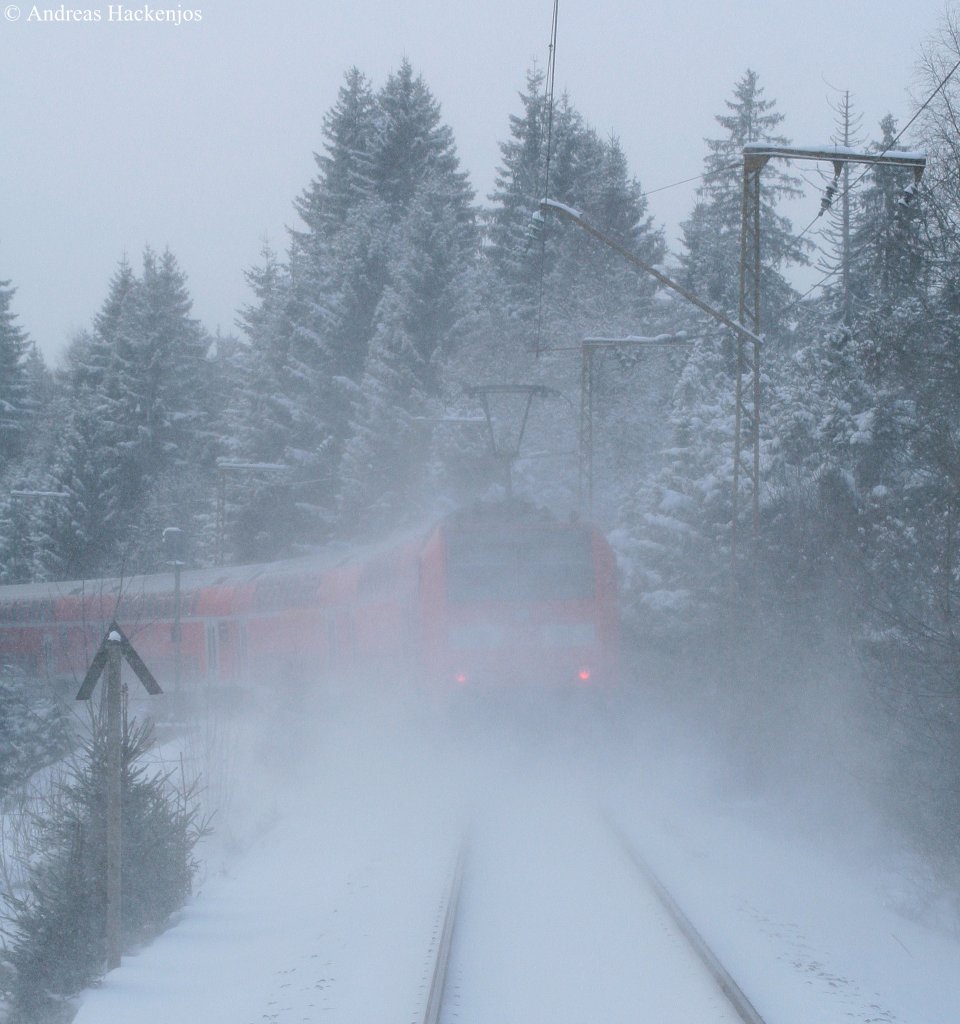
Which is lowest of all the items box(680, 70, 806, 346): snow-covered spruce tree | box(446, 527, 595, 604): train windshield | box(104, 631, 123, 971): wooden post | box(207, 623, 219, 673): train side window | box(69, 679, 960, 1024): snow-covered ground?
box(207, 623, 219, 673): train side window

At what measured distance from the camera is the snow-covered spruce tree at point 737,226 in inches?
1777

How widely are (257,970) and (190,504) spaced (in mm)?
53122

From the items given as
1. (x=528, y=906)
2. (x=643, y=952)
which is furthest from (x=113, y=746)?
(x=643, y=952)

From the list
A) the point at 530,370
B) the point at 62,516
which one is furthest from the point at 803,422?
the point at 62,516

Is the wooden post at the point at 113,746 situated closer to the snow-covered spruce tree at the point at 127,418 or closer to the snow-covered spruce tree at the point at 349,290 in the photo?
the snow-covered spruce tree at the point at 349,290

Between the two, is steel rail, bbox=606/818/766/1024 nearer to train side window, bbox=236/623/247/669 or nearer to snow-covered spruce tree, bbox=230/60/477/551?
train side window, bbox=236/623/247/669

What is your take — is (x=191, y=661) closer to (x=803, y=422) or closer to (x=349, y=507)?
(x=349, y=507)

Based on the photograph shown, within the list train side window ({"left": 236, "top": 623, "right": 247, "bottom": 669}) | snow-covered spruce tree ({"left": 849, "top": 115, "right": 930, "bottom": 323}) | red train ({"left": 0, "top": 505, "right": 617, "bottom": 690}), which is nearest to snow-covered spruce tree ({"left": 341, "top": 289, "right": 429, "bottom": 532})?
train side window ({"left": 236, "top": 623, "right": 247, "bottom": 669})

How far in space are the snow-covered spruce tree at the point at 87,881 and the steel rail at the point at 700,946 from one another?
12.0 ft

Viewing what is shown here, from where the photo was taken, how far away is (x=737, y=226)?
48156mm

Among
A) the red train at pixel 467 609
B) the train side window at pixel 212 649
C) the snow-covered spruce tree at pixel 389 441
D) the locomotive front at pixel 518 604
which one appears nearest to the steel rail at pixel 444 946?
the red train at pixel 467 609

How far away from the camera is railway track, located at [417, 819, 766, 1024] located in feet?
19.6

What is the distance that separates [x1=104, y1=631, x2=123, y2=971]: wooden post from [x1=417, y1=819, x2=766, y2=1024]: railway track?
6.87 ft

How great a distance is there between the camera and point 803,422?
23.9 metres
